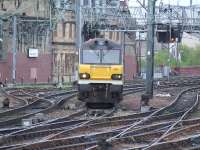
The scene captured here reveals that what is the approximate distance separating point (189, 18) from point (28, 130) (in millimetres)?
38632

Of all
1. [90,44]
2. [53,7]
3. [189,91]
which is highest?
[53,7]

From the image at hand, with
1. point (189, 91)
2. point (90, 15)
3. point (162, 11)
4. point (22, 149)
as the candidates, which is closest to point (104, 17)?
point (90, 15)

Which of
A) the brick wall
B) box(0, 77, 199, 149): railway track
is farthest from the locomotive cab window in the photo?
the brick wall

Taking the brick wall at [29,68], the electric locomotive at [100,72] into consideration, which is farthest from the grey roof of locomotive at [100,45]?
the brick wall at [29,68]

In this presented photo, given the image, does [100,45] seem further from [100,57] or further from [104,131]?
[104,131]

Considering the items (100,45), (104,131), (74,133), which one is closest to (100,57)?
(100,45)

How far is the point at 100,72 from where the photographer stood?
2456 cm

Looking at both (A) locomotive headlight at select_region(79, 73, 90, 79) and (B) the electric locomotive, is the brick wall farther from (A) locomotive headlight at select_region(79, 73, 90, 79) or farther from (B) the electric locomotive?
(A) locomotive headlight at select_region(79, 73, 90, 79)

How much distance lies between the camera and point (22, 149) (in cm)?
1270

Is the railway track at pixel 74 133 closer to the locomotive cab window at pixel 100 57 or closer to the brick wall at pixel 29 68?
the locomotive cab window at pixel 100 57

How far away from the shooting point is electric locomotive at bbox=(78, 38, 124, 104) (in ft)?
80.4

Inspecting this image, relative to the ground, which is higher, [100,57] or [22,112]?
Result: [100,57]

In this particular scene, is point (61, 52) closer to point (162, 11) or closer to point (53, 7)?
point (53, 7)

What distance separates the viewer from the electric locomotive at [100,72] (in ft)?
80.4
